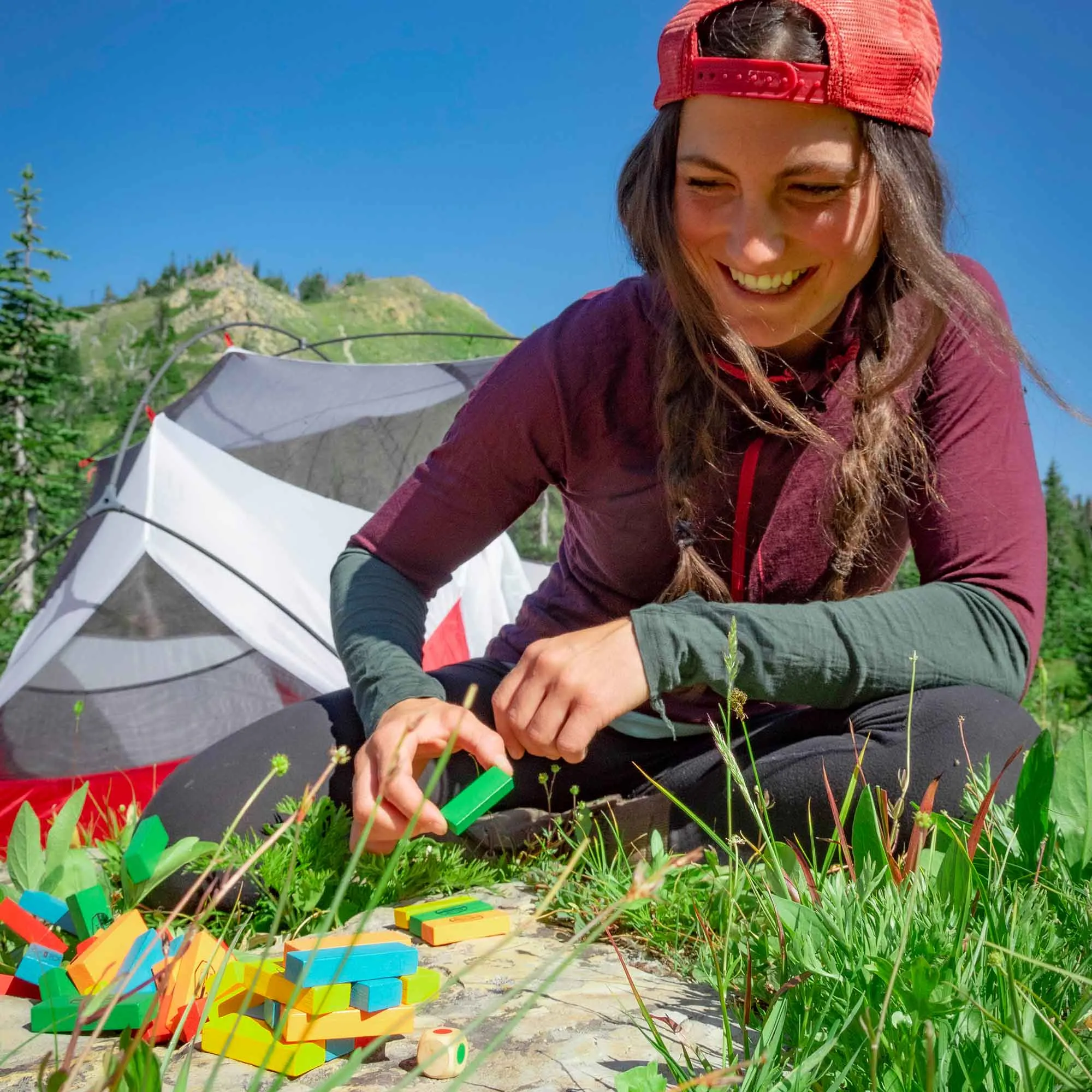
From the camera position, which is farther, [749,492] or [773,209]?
[749,492]

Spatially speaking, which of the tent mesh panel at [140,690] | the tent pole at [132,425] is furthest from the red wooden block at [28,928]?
the tent pole at [132,425]

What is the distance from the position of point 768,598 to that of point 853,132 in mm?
835

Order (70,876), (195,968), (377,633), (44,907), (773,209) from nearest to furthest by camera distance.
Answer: (195,968) → (44,907) → (70,876) → (773,209) → (377,633)

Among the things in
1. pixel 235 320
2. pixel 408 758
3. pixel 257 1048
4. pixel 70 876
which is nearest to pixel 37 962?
pixel 70 876

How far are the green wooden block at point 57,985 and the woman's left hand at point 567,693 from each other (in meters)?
0.60

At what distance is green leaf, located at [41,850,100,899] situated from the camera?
1554 millimetres

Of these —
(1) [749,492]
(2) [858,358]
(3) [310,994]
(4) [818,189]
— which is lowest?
(3) [310,994]

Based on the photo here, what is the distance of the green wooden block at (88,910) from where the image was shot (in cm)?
141

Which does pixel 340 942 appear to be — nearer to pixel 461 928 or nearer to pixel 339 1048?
pixel 339 1048

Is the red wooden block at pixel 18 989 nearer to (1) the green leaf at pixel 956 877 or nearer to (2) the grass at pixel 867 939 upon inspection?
(2) the grass at pixel 867 939

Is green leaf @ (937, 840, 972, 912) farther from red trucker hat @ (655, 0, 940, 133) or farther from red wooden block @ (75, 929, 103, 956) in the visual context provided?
red trucker hat @ (655, 0, 940, 133)

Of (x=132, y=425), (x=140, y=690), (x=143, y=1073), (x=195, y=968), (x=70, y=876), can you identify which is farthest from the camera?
(x=132, y=425)

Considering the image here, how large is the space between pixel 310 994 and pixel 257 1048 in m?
0.08

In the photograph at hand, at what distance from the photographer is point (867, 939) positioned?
1018 millimetres
